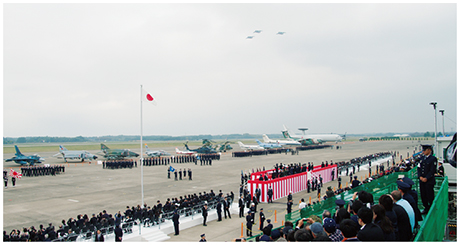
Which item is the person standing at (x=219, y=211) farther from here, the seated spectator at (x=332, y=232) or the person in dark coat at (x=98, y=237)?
the seated spectator at (x=332, y=232)

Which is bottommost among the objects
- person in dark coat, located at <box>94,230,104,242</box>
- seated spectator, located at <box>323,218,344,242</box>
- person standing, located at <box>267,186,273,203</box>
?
person standing, located at <box>267,186,273,203</box>

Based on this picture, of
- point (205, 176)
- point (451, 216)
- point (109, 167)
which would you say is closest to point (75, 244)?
point (451, 216)

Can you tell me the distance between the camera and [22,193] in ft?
74.8

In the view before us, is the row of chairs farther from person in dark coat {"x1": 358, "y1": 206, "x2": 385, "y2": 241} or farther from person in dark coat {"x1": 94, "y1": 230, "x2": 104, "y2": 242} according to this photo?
person in dark coat {"x1": 358, "y1": 206, "x2": 385, "y2": 241}

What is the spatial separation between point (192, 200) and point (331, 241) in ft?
41.5

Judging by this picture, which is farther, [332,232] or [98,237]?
[98,237]

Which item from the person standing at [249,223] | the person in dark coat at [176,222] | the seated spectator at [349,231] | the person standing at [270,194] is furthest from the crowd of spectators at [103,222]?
the seated spectator at [349,231]

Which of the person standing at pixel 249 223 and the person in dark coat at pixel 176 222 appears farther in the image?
the person in dark coat at pixel 176 222

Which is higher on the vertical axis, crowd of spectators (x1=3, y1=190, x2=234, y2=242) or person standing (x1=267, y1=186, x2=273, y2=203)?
crowd of spectators (x1=3, y1=190, x2=234, y2=242)

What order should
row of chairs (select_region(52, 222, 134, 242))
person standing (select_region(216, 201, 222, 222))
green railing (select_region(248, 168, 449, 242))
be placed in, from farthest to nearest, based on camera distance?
person standing (select_region(216, 201, 222, 222))
row of chairs (select_region(52, 222, 134, 242))
green railing (select_region(248, 168, 449, 242))

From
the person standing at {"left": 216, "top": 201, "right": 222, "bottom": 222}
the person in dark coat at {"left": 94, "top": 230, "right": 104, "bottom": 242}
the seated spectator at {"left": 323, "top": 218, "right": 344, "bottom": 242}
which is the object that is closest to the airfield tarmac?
the person standing at {"left": 216, "top": 201, "right": 222, "bottom": 222}

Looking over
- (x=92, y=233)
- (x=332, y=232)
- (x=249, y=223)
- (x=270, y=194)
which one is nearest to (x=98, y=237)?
(x=92, y=233)

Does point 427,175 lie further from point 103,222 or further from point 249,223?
point 103,222

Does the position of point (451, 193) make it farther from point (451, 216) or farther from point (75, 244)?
point (75, 244)
